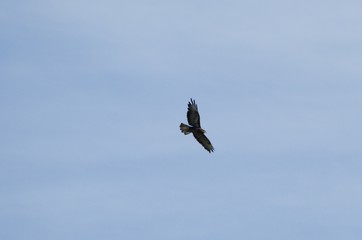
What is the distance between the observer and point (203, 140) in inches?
4449

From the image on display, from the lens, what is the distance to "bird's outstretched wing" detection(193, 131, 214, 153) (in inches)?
4412

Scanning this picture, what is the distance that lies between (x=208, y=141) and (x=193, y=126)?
272 cm

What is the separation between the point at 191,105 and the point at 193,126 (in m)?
1.80

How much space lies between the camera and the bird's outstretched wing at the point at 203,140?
11206cm

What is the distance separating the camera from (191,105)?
11162 centimetres

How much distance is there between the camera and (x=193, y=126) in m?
111

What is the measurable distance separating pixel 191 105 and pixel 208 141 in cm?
379

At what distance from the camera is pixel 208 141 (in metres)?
113
